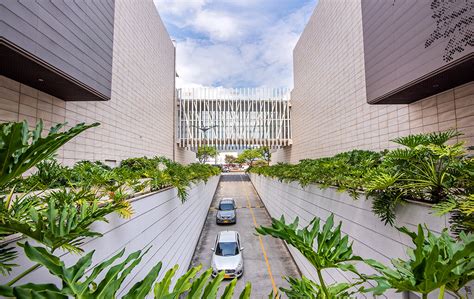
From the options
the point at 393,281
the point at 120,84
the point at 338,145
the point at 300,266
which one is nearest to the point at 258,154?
the point at 338,145

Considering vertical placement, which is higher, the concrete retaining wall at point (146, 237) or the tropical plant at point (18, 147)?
the tropical plant at point (18, 147)

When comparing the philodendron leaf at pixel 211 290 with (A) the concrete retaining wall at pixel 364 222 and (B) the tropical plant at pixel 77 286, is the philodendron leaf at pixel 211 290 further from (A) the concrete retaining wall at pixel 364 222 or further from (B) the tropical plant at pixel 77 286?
(A) the concrete retaining wall at pixel 364 222

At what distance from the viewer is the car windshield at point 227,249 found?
9195 mm

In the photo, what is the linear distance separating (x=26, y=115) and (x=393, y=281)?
384 inches

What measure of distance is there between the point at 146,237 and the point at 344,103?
13.0 meters

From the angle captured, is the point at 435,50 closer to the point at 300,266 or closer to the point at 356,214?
the point at 356,214

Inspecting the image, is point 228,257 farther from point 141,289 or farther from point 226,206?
point 141,289

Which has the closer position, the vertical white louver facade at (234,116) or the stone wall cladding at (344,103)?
the stone wall cladding at (344,103)

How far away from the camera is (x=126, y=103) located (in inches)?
553

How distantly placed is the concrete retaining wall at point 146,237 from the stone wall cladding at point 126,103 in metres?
5.14

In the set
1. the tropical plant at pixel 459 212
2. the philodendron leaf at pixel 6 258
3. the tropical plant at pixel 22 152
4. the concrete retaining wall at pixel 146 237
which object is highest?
the tropical plant at pixel 22 152

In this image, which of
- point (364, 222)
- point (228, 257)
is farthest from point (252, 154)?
point (364, 222)

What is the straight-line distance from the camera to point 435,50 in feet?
19.5

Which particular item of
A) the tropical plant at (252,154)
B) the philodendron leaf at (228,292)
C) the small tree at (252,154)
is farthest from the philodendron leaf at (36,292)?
the small tree at (252,154)
